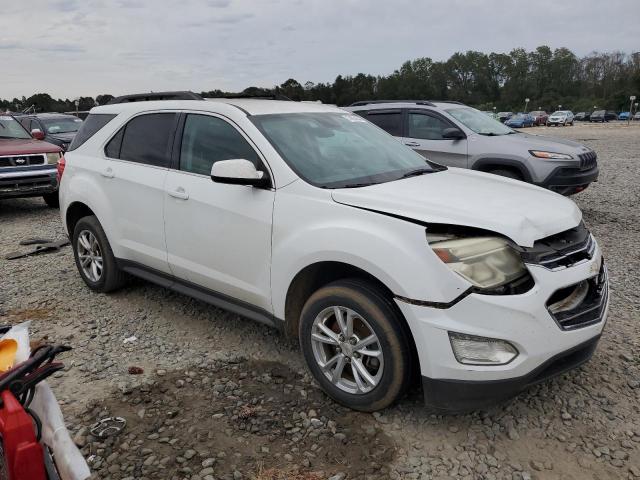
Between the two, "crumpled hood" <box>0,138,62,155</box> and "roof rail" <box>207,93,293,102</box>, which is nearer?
"roof rail" <box>207,93,293,102</box>

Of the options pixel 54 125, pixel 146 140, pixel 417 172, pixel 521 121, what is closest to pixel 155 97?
pixel 146 140

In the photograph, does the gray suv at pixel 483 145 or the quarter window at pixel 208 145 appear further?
the gray suv at pixel 483 145

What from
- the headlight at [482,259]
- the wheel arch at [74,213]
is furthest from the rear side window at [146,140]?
the headlight at [482,259]

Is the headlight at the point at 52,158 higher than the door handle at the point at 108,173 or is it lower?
lower

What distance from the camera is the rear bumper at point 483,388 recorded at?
2.71 m

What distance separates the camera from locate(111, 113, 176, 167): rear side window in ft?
14.1

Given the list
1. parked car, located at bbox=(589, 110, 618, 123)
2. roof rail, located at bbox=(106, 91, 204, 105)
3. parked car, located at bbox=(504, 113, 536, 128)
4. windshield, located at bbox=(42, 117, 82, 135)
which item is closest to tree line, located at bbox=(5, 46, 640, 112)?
parked car, located at bbox=(589, 110, 618, 123)

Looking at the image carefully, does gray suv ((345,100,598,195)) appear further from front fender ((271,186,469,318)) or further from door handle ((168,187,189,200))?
front fender ((271,186,469,318))

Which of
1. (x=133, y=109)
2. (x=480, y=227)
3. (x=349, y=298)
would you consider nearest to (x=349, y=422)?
(x=349, y=298)

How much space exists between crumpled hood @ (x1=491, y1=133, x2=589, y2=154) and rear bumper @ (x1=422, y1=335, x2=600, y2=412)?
5.72m

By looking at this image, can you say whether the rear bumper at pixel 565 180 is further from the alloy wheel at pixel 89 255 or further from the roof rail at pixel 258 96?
the alloy wheel at pixel 89 255

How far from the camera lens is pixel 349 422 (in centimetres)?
313

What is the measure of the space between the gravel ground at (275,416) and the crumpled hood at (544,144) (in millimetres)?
3651

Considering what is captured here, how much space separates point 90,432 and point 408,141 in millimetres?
6947
